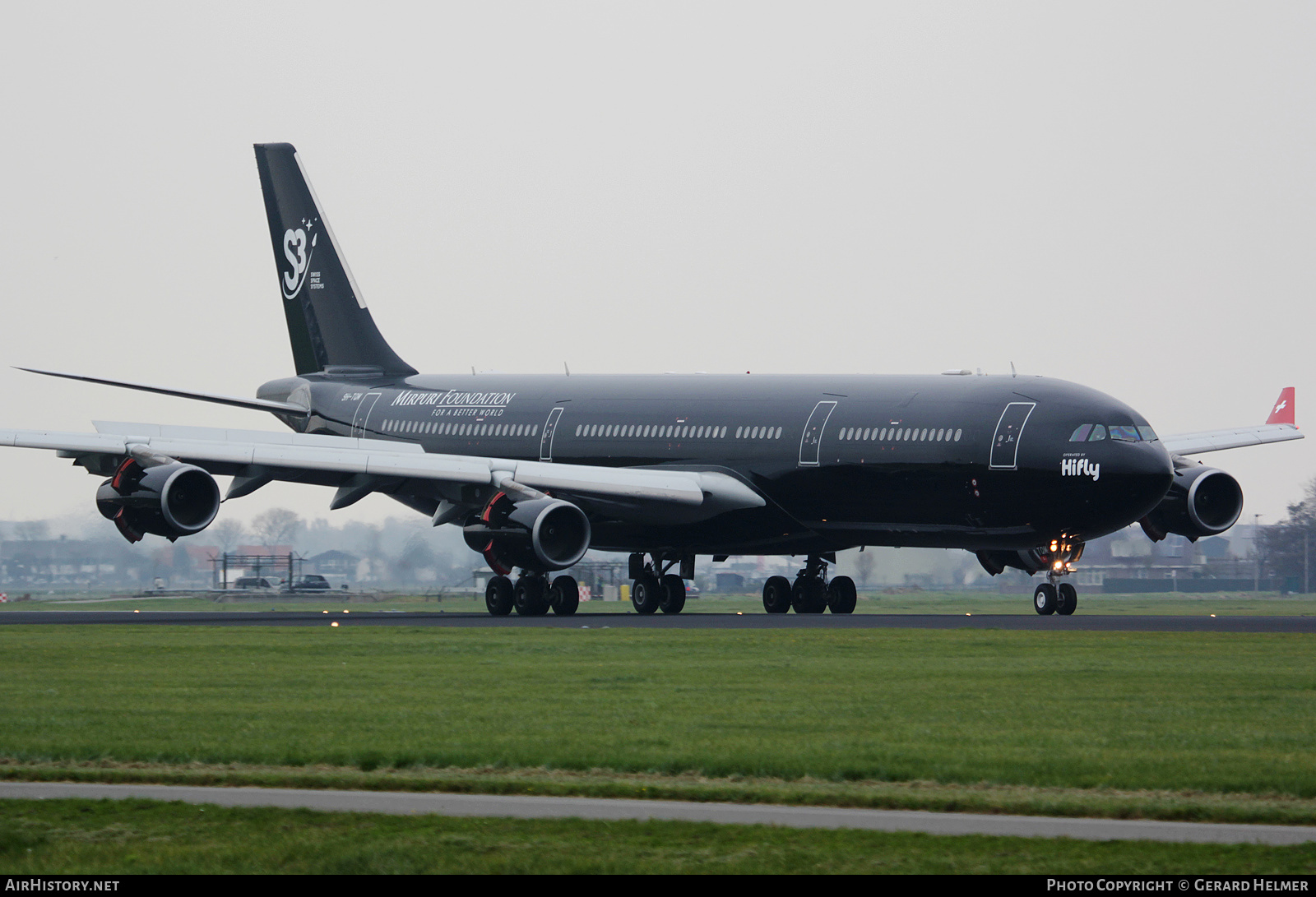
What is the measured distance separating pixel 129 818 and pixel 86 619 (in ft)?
103

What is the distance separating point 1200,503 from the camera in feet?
144

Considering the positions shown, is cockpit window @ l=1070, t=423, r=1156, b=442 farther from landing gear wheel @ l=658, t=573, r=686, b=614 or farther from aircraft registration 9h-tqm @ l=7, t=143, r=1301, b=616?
landing gear wheel @ l=658, t=573, r=686, b=614

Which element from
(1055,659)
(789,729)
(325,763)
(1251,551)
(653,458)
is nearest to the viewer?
(325,763)

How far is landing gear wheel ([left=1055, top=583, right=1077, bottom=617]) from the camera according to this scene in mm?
42656

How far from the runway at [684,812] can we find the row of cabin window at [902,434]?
2582 centimetres

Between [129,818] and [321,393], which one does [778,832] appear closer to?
[129,818]

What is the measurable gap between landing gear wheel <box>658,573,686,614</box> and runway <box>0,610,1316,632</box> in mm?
1733

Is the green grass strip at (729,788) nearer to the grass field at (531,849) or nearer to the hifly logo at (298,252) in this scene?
the grass field at (531,849)

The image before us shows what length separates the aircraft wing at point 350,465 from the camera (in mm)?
41156

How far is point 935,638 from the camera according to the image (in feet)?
108

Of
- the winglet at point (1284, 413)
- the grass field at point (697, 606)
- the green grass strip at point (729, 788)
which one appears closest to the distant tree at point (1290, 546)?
the grass field at point (697, 606)

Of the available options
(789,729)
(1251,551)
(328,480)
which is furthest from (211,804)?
(1251,551)

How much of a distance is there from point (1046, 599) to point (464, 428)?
16641 millimetres

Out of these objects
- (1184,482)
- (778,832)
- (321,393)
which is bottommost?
(778,832)
